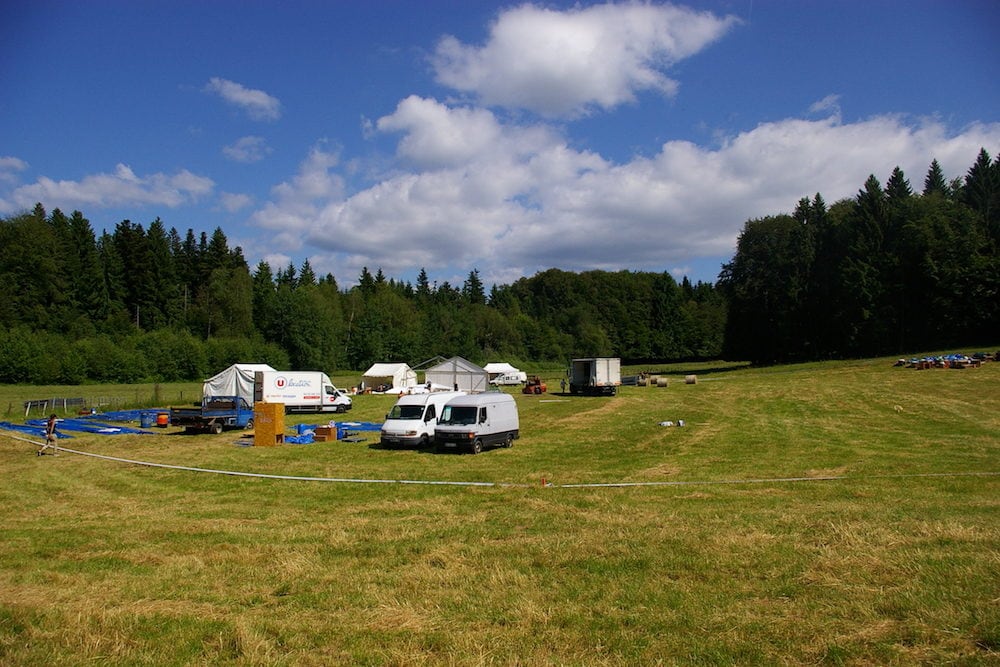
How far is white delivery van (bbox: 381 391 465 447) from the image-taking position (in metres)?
24.8

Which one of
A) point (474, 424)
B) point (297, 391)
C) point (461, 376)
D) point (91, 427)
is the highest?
point (461, 376)

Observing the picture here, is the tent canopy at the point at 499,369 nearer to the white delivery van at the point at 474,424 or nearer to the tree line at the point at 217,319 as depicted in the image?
the tree line at the point at 217,319

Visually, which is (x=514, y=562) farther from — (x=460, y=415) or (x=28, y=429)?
(x=28, y=429)

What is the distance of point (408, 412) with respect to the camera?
2589 cm

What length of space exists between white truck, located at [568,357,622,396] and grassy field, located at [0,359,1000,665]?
3146 cm

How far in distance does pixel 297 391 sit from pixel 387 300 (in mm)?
77580

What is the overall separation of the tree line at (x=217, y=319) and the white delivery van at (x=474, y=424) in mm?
65368

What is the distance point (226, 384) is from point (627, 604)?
4218cm

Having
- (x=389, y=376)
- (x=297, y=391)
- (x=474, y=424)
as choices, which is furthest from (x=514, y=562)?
(x=389, y=376)

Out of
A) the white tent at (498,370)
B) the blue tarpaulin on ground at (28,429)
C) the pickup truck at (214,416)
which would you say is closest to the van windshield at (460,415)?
the pickup truck at (214,416)

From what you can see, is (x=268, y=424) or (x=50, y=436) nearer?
(x=50, y=436)

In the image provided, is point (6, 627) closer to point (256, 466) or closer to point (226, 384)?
point (256, 466)

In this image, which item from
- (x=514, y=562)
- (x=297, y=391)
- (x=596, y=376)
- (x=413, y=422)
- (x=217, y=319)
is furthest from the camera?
(x=217, y=319)

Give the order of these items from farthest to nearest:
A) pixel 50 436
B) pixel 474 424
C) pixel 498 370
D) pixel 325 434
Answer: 1. pixel 498 370
2. pixel 325 434
3. pixel 474 424
4. pixel 50 436
